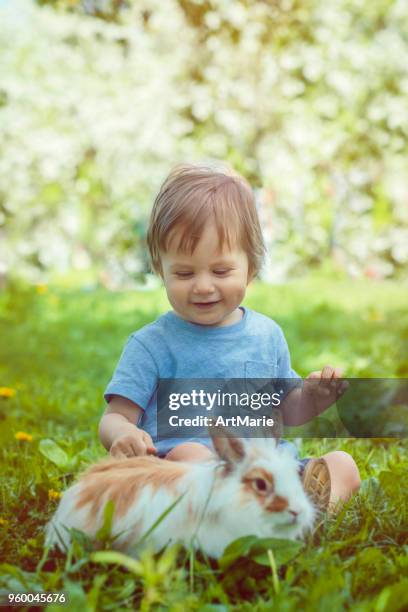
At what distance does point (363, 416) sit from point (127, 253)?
3.50 meters

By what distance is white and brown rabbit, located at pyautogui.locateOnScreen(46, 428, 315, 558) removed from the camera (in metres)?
1.03

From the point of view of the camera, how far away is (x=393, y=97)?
221 inches

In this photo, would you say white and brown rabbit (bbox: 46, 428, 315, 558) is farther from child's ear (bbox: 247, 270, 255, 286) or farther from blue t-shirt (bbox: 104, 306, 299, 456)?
child's ear (bbox: 247, 270, 255, 286)

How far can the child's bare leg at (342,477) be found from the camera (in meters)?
1.32

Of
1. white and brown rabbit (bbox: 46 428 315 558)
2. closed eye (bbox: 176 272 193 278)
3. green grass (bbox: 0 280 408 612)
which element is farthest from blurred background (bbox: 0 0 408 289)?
white and brown rabbit (bbox: 46 428 315 558)

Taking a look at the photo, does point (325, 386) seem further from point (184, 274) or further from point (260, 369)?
point (184, 274)

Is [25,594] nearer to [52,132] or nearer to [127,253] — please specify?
[127,253]

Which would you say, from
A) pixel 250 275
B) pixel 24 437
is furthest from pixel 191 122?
pixel 250 275

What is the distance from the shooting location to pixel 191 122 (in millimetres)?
5633

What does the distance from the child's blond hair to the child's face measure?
0.01m

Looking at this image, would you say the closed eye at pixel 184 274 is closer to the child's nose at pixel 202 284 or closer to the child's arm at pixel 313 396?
the child's nose at pixel 202 284

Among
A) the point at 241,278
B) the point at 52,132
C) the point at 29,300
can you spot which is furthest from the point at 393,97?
the point at 241,278

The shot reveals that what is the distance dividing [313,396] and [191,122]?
448 centimetres

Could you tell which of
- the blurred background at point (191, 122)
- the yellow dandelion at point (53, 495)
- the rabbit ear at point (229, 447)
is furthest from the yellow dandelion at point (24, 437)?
the blurred background at point (191, 122)
